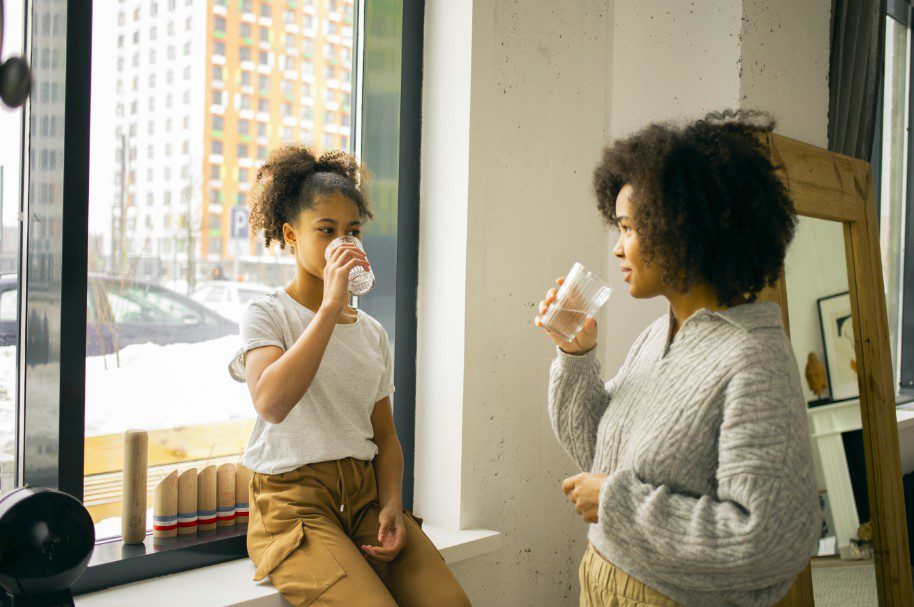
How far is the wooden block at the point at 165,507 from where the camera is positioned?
1.71 m

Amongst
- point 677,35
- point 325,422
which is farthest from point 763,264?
point 677,35

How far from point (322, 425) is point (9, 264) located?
70 cm

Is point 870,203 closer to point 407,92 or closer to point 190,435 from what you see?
point 407,92

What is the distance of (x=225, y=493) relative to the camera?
183 centimetres

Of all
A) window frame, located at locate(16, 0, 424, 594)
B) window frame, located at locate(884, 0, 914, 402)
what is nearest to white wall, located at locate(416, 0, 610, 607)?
window frame, located at locate(16, 0, 424, 594)

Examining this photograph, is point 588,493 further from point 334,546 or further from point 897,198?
point 897,198

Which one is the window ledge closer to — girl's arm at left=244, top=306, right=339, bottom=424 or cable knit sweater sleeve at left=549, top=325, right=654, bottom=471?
girl's arm at left=244, top=306, right=339, bottom=424

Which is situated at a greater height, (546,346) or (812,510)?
(546,346)

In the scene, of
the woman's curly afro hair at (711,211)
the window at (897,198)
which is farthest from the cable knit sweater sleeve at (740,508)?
the window at (897,198)

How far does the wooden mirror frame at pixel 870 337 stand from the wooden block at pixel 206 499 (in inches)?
67.7

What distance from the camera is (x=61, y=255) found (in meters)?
1.53

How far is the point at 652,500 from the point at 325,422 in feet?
2.33

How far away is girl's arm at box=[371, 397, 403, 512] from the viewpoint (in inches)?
64.5

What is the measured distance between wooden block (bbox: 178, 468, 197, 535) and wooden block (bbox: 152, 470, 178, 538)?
0.02 metres
